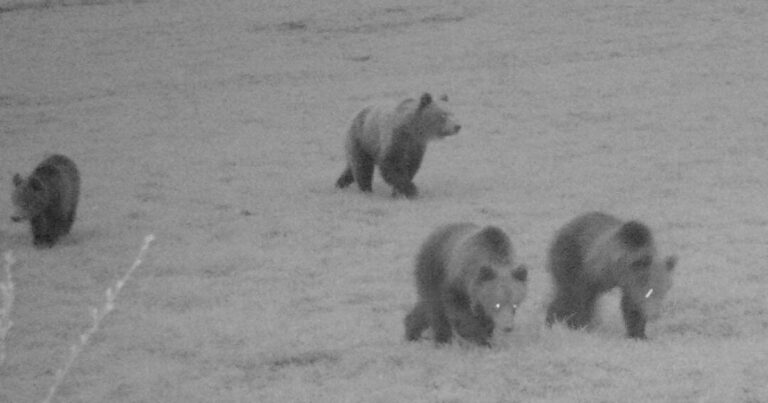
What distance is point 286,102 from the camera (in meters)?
21.6

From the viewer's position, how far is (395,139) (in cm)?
1425

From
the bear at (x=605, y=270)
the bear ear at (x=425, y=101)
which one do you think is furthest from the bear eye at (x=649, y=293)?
the bear ear at (x=425, y=101)

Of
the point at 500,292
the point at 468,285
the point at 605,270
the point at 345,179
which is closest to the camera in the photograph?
the point at 500,292

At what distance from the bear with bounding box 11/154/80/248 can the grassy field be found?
188mm

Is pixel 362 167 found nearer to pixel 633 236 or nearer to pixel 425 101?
pixel 425 101

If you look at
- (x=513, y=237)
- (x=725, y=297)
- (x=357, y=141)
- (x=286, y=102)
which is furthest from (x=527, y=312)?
(x=286, y=102)

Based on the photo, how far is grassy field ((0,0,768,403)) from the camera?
8008 mm

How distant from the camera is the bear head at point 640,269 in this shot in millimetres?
8062

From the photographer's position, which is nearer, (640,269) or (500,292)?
(500,292)

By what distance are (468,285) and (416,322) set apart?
822 mm

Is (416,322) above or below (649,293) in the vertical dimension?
below

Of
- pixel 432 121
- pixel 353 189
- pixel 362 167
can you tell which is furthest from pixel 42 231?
pixel 432 121

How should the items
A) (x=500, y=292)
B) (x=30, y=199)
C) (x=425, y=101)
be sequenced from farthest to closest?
(x=425, y=101) → (x=30, y=199) → (x=500, y=292)

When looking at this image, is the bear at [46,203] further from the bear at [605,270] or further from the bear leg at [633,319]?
the bear leg at [633,319]
